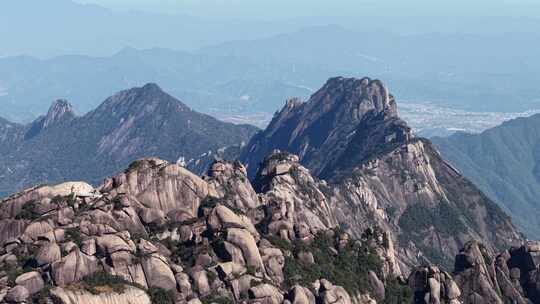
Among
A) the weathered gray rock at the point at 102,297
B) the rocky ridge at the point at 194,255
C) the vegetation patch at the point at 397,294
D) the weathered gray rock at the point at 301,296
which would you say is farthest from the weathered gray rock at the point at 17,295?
the vegetation patch at the point at 397,294

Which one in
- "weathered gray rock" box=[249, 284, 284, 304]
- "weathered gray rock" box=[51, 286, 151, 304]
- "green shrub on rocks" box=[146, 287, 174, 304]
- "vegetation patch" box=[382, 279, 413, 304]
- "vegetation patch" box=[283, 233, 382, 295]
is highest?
"weathered gray rock" box=[51, 286, 151, 304]

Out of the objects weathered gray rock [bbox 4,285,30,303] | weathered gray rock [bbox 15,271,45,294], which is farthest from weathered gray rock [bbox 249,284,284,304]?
weathered gray rock [bbox 4,285,30,303]

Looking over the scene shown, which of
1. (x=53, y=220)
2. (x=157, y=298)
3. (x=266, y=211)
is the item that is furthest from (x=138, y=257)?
(x=266, y=211)

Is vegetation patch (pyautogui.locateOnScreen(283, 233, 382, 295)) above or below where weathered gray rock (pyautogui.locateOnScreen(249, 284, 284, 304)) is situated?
below

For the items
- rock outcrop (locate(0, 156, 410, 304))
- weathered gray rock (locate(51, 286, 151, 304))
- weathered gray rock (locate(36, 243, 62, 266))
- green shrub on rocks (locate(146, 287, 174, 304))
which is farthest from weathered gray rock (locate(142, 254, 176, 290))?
weathered gray rock (locate(36, 243, 62, 266))

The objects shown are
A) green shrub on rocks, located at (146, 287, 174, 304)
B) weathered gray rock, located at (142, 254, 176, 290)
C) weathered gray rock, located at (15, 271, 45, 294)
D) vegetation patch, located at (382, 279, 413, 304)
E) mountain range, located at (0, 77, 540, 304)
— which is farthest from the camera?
vegetation patch, located at (382, 279, 413, 304)

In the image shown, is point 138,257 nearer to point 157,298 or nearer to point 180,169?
point 157,298

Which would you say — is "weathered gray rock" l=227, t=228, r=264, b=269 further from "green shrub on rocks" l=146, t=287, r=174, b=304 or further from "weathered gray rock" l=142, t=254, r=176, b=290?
"green shrub on rocks" l=146, t=287, r=174, b=304

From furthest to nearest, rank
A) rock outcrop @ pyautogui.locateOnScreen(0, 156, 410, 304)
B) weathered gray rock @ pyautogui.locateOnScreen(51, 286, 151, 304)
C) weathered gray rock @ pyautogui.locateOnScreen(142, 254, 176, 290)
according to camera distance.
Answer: weathered gray rock @ pyautogui.locateOnScreen(142, 254, 176, 290), rock outcrop @ pyautogui.locateOnScreen(0, 156, 410, 304), weathered gray rock @ pyautogui.locateOnScreen(51, 286, 151, 304)

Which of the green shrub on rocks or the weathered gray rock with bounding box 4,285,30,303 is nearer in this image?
the weathered gray rock with bounding box 4,285,30,303

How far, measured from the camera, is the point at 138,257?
387 ft

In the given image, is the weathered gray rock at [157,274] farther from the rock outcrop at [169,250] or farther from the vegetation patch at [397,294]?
the vegetation patch at [397,294]

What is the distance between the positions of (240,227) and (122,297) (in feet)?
88.3

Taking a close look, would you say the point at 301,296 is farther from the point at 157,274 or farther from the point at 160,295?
the point at 160,295
